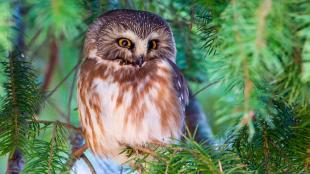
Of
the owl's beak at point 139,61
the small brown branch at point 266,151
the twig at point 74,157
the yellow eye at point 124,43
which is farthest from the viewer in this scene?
the yellow eye at point 124,43

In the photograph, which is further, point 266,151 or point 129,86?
point 129,86

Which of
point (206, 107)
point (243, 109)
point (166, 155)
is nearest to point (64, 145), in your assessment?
point (166, 155)

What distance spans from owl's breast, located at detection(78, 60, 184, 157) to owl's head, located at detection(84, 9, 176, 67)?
0.08m

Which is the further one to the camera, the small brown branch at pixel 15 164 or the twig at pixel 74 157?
the small brown branch at pixel 15 164

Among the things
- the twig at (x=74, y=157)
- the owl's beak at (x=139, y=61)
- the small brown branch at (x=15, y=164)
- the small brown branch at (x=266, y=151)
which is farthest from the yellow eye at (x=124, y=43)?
the small brown branch at (x=266, y=151)

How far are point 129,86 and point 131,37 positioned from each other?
0.90 feet

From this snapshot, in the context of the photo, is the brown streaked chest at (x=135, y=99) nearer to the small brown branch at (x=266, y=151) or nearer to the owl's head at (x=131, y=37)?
the owl's head at (x=131, y=37)

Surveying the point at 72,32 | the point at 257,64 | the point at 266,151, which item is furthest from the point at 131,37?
the point at 257,64

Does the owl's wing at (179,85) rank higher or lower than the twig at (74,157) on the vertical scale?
higher

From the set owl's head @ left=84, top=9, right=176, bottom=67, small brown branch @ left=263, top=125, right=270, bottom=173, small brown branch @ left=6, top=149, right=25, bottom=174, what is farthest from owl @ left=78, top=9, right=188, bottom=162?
small brown branch @ left=263, top=125, right=270, bottom=173

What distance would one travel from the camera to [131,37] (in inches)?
98.7

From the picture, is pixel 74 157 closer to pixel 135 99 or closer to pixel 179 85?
pixel 135 99

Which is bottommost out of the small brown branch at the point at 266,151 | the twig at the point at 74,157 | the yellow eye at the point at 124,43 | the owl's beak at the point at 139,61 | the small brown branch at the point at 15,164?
the small brown branch at the point at 15,164

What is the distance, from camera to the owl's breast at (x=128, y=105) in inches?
91.4
